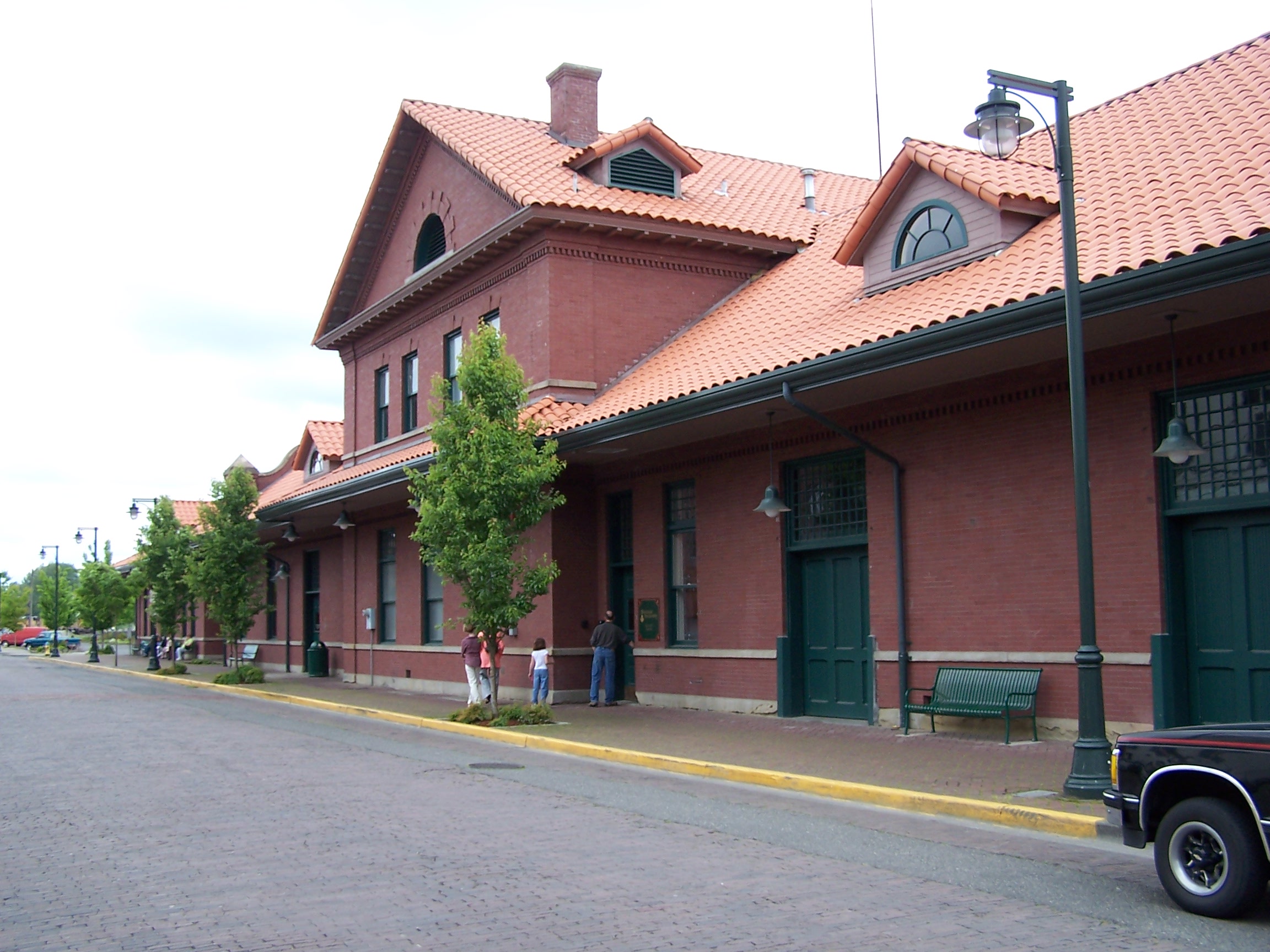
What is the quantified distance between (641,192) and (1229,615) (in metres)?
15.1

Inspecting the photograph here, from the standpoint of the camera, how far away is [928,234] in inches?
663

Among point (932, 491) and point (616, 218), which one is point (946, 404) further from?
point (616, 218)

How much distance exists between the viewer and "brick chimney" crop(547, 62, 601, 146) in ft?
87.7

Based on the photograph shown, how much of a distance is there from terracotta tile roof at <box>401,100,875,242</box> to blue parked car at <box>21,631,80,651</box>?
70026 millimetres

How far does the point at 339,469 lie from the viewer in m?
32.1

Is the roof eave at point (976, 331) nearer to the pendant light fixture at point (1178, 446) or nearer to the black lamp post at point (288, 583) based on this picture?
the pendant light fixture at point (1178, 446)

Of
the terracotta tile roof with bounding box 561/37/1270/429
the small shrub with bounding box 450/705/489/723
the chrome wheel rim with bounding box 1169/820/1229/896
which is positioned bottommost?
the small shrub with bounding box 450/705/489/723

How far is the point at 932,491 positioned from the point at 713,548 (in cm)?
466

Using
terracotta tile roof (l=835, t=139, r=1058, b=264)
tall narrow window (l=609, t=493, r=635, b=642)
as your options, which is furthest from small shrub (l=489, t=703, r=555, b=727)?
terracotta tile roof (l=835, t=139, r=1058, b=264)

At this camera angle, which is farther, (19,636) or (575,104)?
(19,636)

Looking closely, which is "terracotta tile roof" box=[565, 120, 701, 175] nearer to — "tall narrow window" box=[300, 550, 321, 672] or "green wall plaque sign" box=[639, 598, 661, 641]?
"green wall plaque sign" box=[639, 598, 661, 641]

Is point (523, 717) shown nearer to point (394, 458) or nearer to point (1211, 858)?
point (394, 458)

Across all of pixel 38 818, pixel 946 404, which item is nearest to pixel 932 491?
pixel 946 404

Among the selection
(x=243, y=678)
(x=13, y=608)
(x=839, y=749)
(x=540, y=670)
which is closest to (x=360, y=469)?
(x=243, y=678)
